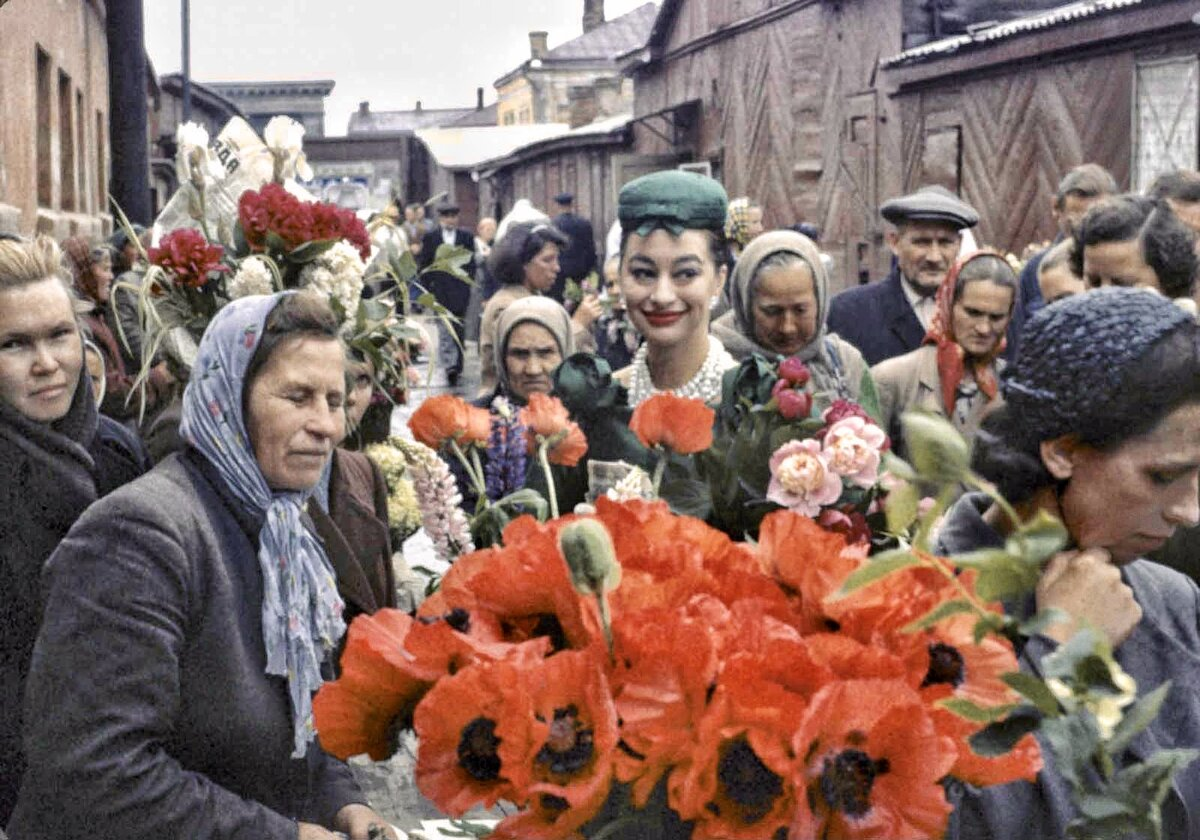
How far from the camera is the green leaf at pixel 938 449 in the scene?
1086 millimetres

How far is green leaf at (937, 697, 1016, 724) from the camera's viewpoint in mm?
1213

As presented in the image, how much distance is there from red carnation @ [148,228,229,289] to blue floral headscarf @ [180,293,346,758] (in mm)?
1015

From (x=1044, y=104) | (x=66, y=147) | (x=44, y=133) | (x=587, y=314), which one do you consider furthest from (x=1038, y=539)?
(x=66, y=147)

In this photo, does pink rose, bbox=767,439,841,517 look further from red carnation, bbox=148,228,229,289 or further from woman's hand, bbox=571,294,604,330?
woman's hand, bbox=571,294,604,330

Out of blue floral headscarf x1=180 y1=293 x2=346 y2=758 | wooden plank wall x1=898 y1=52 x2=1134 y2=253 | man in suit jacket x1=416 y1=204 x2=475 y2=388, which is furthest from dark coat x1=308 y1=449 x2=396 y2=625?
man in suit jacket x1=416 y1=204 x2=475 y2=388

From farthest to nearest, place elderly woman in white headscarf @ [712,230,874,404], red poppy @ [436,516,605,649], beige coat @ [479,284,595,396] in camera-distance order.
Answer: beige coat @ [479,284,595,396] → elderly woman in white headscarf @ [712,230,874,404] → red poppy @ [436,516,605,649]

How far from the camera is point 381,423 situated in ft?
19.9

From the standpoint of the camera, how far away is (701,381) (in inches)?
146

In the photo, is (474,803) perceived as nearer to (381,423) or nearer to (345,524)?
(345,524)

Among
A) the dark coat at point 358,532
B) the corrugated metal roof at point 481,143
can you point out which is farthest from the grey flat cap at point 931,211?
the corrugated metal roof at point 481,143

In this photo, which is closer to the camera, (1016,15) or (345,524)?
(345,524)

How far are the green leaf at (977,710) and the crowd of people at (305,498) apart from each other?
99 mm

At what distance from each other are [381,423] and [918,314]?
1.96 meters

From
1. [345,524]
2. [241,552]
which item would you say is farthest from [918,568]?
[345,524]
